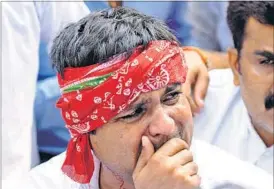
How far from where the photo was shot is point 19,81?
1.71m

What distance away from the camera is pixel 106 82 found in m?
1.26

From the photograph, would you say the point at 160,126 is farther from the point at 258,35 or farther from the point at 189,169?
the point at 258,35

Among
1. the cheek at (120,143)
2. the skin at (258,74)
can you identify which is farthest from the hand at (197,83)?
the cheek at (120,143)

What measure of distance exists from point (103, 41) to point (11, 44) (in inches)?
19.7

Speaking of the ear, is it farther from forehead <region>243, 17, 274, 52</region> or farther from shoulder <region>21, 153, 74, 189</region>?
shoulder <region>21, 153, 74, 189</region>

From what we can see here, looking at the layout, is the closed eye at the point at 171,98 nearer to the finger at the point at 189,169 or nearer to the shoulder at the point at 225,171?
the finger at the point at 189,169

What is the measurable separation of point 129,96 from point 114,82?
41 millimetres

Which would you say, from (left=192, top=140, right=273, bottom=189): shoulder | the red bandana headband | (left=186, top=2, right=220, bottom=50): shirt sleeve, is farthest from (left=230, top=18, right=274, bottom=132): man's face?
the red bandana headband

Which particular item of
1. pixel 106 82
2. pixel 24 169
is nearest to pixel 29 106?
pixel 24 169

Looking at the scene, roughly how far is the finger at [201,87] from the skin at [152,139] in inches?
22.3

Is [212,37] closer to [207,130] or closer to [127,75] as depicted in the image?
[207,130]

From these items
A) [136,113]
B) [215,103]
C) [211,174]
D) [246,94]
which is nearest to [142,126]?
[136,113]

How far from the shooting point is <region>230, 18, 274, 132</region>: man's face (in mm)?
1810

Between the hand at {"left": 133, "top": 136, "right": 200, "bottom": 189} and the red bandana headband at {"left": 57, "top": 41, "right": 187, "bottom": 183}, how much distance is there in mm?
103
